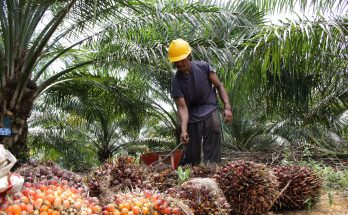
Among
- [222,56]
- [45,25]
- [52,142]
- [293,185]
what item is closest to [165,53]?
[222,56]

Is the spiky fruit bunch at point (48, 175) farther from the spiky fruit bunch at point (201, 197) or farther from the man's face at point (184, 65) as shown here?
the man's face at point (184, 65)

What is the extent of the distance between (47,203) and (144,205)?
0.48 metres

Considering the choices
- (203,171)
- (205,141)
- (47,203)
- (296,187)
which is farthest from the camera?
(205,141)

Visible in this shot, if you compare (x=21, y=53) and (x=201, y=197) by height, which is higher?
(x=21, y=53)

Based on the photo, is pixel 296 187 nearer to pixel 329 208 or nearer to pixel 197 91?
pixel 329 208

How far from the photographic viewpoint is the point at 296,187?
3637 millimetres

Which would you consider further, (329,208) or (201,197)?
(329,208)

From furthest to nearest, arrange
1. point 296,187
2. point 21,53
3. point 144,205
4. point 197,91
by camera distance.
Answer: point 21,53 < point 197,91 < point 296,187 < point 144,205

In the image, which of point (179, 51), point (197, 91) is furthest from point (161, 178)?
point (179, 51)

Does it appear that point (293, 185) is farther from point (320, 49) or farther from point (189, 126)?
point (320, 49)

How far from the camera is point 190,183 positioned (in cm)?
271

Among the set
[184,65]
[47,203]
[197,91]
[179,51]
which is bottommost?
[47,203]

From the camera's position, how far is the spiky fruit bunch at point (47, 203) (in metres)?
1.79

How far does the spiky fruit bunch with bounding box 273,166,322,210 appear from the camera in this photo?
362 centimetres
